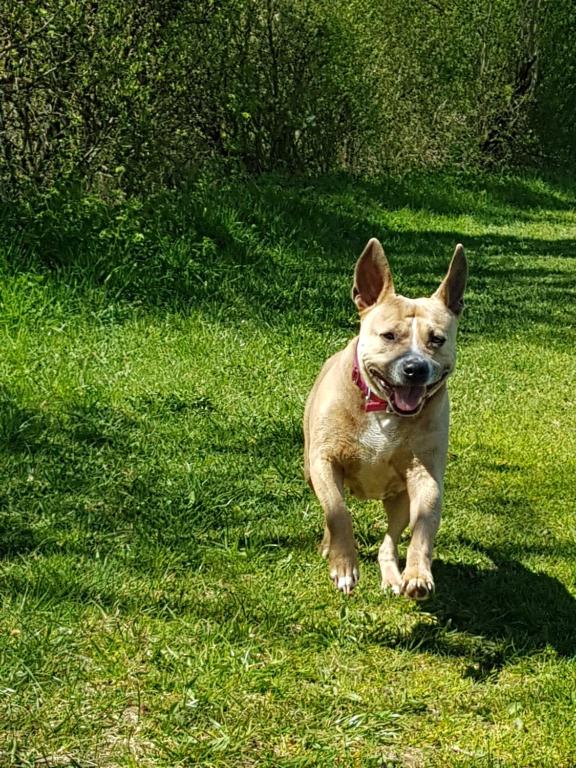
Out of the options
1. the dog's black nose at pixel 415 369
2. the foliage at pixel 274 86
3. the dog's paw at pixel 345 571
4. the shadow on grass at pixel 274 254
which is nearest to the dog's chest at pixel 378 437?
the dog's black nose at pixel 415 369

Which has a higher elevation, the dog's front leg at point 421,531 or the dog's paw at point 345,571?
the dog's front leg at point 421,531

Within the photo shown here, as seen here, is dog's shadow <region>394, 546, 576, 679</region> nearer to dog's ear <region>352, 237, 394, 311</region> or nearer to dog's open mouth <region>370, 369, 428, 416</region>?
dog's open mouth <region>370, 369, 428, 416</region>

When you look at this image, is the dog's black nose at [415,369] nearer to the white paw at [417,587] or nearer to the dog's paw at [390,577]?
the white paw at [417,587]

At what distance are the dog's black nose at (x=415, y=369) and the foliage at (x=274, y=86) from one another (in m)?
6.07

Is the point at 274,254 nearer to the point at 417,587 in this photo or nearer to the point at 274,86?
the point at 274,86

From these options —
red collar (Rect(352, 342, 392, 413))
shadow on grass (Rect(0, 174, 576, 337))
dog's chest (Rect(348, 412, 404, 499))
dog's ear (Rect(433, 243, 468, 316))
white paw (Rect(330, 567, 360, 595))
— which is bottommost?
shadow on grass (Rect(0, 174, 576, 337))

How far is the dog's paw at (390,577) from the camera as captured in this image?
15.1 feet

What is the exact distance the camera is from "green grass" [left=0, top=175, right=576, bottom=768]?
3.53m

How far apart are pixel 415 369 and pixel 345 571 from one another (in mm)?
850

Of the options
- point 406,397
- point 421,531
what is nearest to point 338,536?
point 421,531

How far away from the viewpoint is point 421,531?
419cm

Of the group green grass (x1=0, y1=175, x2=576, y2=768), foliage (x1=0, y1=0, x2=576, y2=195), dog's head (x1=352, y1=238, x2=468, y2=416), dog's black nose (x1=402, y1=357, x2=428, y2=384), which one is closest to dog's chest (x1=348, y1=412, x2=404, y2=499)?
dog's head (x1=352, y1=238, x2=468, y2=416)

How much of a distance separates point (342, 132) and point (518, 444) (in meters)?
9.99

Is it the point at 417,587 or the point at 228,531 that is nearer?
the point at 417,587
